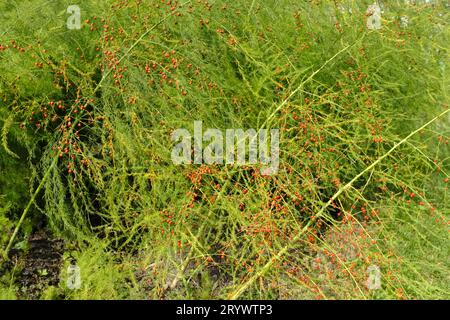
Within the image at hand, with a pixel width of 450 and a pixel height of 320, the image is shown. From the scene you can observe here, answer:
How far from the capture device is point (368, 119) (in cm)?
329

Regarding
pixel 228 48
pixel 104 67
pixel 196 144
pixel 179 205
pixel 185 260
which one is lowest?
pixel 185 260

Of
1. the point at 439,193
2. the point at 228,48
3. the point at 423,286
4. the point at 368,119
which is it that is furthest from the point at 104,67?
the point at 439,193

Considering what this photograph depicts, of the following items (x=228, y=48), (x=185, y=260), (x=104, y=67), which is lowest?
(x=185, y=260)

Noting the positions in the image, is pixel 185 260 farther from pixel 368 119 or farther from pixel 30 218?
pixel 368 119

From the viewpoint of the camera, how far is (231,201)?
9.38 feet

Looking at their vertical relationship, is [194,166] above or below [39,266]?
above

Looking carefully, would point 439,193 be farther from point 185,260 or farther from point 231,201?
point 185,260

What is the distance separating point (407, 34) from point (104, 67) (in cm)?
235

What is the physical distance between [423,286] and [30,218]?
2.32 meters

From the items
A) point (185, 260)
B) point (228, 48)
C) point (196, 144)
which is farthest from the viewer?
point (228, 48)

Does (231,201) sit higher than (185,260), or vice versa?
(231,201)

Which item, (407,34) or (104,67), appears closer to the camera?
(104,67)
